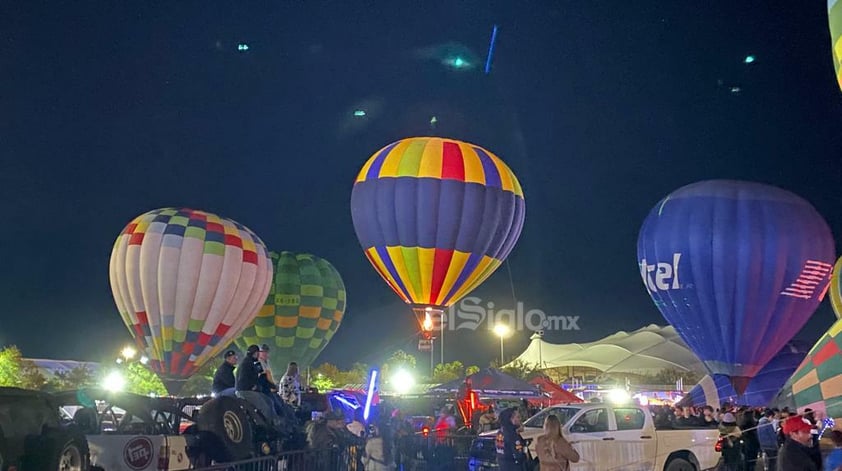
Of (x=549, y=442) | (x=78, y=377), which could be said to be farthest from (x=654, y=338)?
(x=549, y=442)

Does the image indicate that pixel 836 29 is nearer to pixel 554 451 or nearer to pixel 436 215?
pixel 554 451

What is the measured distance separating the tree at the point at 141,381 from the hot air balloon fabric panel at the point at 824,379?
44731 millimetres

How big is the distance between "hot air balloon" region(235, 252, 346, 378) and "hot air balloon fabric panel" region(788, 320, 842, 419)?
24.9 metres

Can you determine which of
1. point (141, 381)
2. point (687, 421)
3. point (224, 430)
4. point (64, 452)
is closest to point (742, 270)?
point (687, 421)

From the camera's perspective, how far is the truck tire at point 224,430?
1005 cm

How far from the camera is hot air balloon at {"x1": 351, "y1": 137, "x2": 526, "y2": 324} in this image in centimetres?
3078

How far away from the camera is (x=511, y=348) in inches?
4149

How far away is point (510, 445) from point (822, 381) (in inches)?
415

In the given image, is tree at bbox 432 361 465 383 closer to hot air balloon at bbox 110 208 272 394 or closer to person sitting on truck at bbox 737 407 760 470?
hot air balloon at bbox 110 208 272 394

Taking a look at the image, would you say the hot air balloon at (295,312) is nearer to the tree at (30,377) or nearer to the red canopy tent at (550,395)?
the red canopy tent at (550,395)

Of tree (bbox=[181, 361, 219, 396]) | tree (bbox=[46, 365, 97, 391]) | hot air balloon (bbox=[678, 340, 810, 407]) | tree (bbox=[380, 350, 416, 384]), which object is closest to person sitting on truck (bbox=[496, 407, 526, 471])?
hot air balloon (bbox=[678, 340, 810, 407])

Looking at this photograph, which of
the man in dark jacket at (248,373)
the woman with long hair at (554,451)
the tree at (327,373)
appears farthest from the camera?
the tree at (327,373)

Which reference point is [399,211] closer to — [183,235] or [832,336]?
[183,235]

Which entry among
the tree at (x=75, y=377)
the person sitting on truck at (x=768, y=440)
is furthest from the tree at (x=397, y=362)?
the person sitting on truck at (x=768, y=440)
